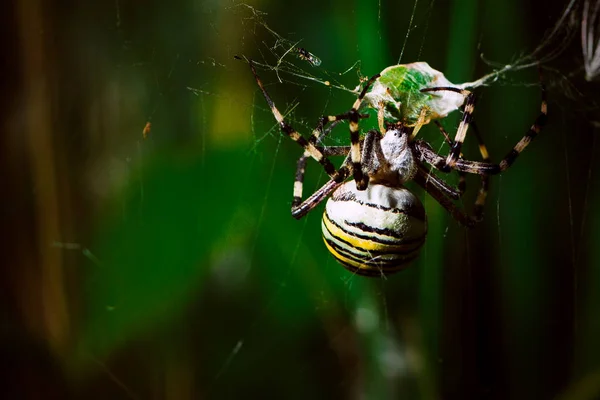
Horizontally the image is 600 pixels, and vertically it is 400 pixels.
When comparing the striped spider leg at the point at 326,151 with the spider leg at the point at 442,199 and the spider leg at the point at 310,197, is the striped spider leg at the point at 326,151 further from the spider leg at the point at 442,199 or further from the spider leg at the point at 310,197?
the spider leg at the point at 442,199

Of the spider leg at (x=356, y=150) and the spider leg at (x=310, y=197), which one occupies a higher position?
the spider leg at (x=356, y=150)

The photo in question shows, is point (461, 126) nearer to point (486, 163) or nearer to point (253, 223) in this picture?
point (486, 163)

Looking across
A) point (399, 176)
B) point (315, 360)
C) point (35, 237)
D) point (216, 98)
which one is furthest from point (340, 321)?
point (35, 237)

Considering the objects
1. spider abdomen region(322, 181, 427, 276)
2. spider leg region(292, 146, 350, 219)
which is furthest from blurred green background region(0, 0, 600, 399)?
spider abdomen region(322, 181, 427, 276)

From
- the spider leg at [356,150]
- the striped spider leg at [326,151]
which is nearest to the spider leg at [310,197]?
the striped spider leg at [326,151]

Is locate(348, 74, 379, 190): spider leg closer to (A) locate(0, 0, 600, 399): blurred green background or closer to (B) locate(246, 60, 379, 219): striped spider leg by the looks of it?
(B) locate(246, 60, 379, 219): striped spider leg

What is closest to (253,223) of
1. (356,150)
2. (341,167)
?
(341,167)

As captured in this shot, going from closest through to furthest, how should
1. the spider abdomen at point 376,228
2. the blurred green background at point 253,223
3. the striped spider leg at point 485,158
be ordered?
the spider abdomen at point 376,228 < the striped spider leg at point 485,158 < the blurred green background at point 253,223
